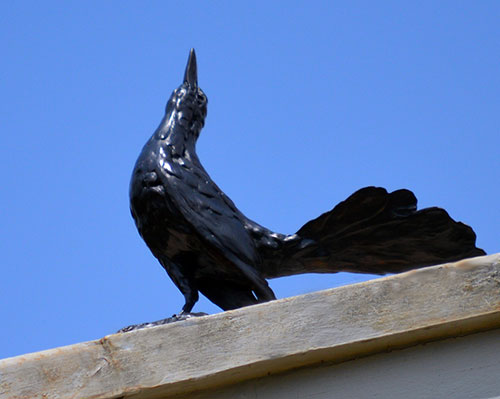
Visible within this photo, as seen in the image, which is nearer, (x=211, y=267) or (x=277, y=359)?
(x=277, y=359)

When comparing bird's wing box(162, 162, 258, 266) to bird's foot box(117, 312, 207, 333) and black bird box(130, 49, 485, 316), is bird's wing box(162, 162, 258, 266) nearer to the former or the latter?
black bird box(130, 49, 485, 316)

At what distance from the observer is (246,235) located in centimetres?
295

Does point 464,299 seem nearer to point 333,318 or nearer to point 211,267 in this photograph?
point 333,318

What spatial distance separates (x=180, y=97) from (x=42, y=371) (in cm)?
129

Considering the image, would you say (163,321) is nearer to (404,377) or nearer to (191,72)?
(404,377)

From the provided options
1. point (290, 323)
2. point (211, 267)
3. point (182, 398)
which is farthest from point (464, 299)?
point (211, 267)

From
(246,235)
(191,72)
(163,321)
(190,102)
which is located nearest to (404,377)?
(163,321)

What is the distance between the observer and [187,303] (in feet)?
9.24

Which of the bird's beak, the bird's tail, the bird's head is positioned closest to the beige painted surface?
the bird's tail

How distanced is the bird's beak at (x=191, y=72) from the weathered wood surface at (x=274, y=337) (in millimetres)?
1308

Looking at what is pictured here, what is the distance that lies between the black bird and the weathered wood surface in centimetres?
51

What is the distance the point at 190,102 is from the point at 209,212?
577mm

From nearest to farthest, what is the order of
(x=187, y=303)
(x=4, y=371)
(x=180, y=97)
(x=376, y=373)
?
(x=376, y=373) < (x=4, y=371) < (x=187, y=303) < (x=180, y=97)

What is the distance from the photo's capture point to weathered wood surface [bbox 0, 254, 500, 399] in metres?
2.20
